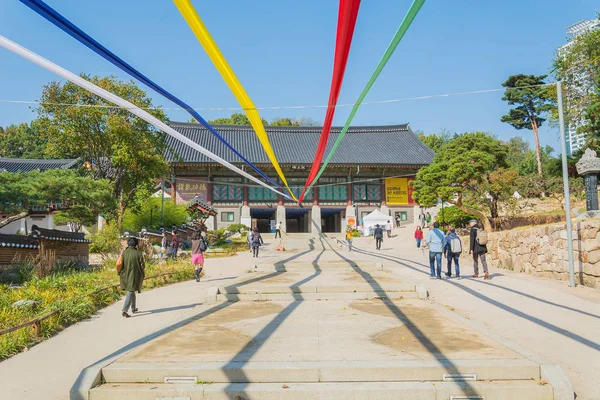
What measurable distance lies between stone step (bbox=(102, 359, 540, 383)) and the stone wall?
23.7ft

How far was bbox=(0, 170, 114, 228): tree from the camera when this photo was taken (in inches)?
437

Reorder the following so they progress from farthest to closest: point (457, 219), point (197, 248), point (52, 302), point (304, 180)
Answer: point (304, 180) → point (457, 219) → point (197, 248) → point (52, 302)

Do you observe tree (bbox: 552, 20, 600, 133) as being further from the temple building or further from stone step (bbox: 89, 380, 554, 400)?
stone step (bbox: 89, 380, 554, 400)

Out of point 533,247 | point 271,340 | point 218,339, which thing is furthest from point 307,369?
point 533,247

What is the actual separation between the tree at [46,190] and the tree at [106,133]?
16.2 feet

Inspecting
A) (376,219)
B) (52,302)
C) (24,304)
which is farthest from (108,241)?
(376,219)

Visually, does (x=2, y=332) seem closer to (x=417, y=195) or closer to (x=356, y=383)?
(x=356, y=383)

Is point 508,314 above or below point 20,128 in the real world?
below

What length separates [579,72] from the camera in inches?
875

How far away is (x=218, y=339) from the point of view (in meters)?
5.68

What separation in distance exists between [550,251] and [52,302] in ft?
40.1

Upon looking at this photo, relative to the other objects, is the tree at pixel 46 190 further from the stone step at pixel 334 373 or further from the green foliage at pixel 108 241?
the stone step at pixel 334 373

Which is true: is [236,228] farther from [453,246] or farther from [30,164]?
[453,246]

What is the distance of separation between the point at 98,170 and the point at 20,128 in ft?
138
